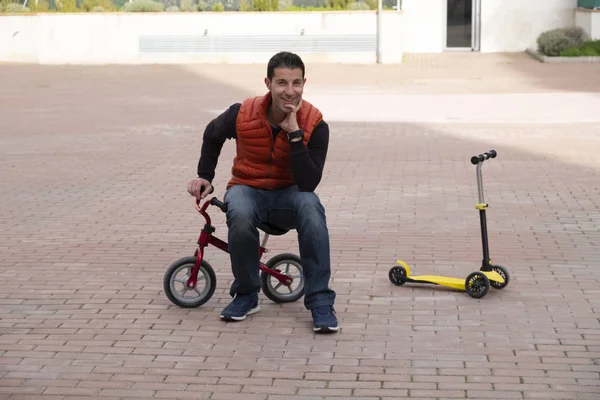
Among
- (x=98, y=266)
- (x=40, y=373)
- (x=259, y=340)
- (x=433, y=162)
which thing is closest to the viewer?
(x=40, y=373)

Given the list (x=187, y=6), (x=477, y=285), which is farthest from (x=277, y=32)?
(x=477, y=285)

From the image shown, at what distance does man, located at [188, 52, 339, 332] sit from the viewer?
19.0 ft

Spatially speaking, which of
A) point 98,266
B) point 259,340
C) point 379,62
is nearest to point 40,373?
point 259,340

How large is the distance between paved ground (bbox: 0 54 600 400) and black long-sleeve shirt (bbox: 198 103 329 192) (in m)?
0.79

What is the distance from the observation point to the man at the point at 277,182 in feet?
19.0

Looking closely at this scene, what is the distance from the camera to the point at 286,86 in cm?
579

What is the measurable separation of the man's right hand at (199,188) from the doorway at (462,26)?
29.8 m

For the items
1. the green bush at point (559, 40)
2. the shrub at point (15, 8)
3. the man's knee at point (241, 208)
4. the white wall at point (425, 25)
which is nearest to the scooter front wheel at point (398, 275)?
the man's knee at point (241, 208)

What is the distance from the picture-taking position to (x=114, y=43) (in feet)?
108

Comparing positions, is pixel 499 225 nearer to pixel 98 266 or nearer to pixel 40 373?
pixel 98 266

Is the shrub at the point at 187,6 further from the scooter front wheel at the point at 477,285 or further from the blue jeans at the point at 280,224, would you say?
the blue jeans at the point at 280,224

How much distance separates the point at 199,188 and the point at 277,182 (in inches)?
16.7

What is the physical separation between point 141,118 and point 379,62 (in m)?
14.4

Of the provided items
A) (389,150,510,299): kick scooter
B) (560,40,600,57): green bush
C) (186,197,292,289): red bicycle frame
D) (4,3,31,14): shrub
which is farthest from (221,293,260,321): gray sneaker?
(4,3,31,14): shrub
